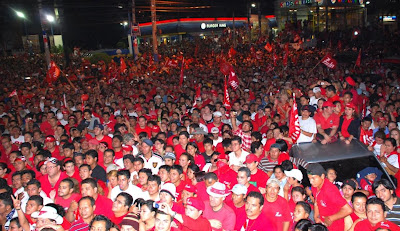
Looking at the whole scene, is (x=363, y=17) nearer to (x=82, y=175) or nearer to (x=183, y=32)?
(x=183, y=32)

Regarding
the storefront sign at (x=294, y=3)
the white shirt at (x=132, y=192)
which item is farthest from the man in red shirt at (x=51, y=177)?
the storefront sign at (x=294, y=3)

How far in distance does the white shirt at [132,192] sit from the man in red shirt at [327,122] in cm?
335

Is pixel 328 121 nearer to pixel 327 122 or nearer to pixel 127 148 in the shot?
pixel 327 122

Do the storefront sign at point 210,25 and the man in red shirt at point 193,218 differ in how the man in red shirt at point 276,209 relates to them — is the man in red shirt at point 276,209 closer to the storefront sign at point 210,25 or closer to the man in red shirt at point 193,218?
the man in red shirt at point 193,218

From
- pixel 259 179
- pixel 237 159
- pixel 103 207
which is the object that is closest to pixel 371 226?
pixel 259 179

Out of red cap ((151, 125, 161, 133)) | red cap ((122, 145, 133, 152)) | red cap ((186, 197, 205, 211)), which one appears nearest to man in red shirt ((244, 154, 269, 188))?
red cap ((186, 197, 205, 211))

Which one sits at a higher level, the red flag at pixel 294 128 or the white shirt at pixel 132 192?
the red flag at pixel 294 128

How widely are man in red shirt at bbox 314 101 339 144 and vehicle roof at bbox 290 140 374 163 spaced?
2.66ft

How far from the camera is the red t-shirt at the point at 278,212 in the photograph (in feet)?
13.2

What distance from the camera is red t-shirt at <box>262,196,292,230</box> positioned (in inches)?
159

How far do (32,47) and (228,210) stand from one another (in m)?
34.6

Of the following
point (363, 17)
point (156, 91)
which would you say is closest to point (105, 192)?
point (156, 91)

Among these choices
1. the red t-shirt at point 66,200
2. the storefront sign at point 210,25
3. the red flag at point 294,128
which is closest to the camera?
the red t-shirt at point 66,200

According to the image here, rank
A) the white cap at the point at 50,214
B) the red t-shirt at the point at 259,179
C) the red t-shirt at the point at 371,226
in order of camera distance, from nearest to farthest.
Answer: the red t-shirt at the point at 371,226 → the white cap at the point at 50,214 → the red t-shirt at the point at 259,179
